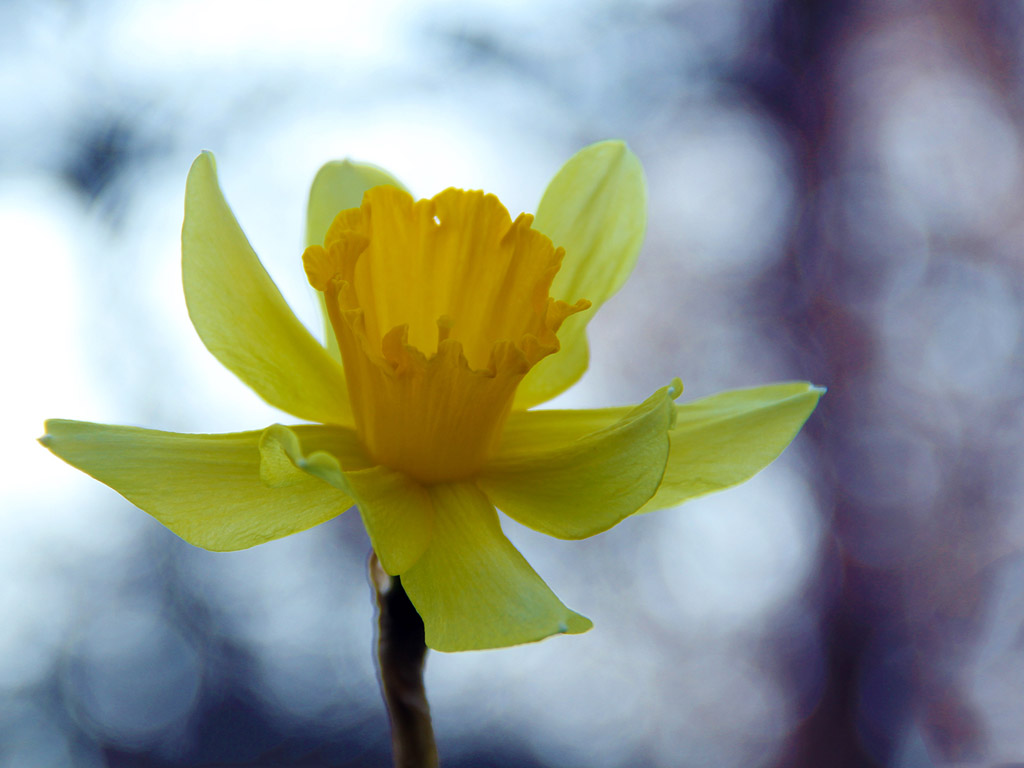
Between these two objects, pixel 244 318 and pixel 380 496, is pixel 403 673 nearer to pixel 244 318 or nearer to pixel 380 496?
pixel 380 496

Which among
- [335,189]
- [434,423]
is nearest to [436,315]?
[434,423]

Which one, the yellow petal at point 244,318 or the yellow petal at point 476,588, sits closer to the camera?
the yellow petal at point 476,588

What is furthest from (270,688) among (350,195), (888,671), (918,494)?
(350,195)

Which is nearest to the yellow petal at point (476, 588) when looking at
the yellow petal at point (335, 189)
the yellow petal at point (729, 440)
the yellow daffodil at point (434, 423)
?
the yellow daffodil at point (434, 423)

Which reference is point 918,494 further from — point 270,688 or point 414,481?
point 414,481

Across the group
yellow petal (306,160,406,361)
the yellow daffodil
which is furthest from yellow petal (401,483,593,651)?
yellow petal (306,160,406,361)

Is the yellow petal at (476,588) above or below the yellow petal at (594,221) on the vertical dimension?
below

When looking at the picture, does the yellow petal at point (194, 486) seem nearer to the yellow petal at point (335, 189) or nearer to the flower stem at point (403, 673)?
the flower stem at point (403, 673)
